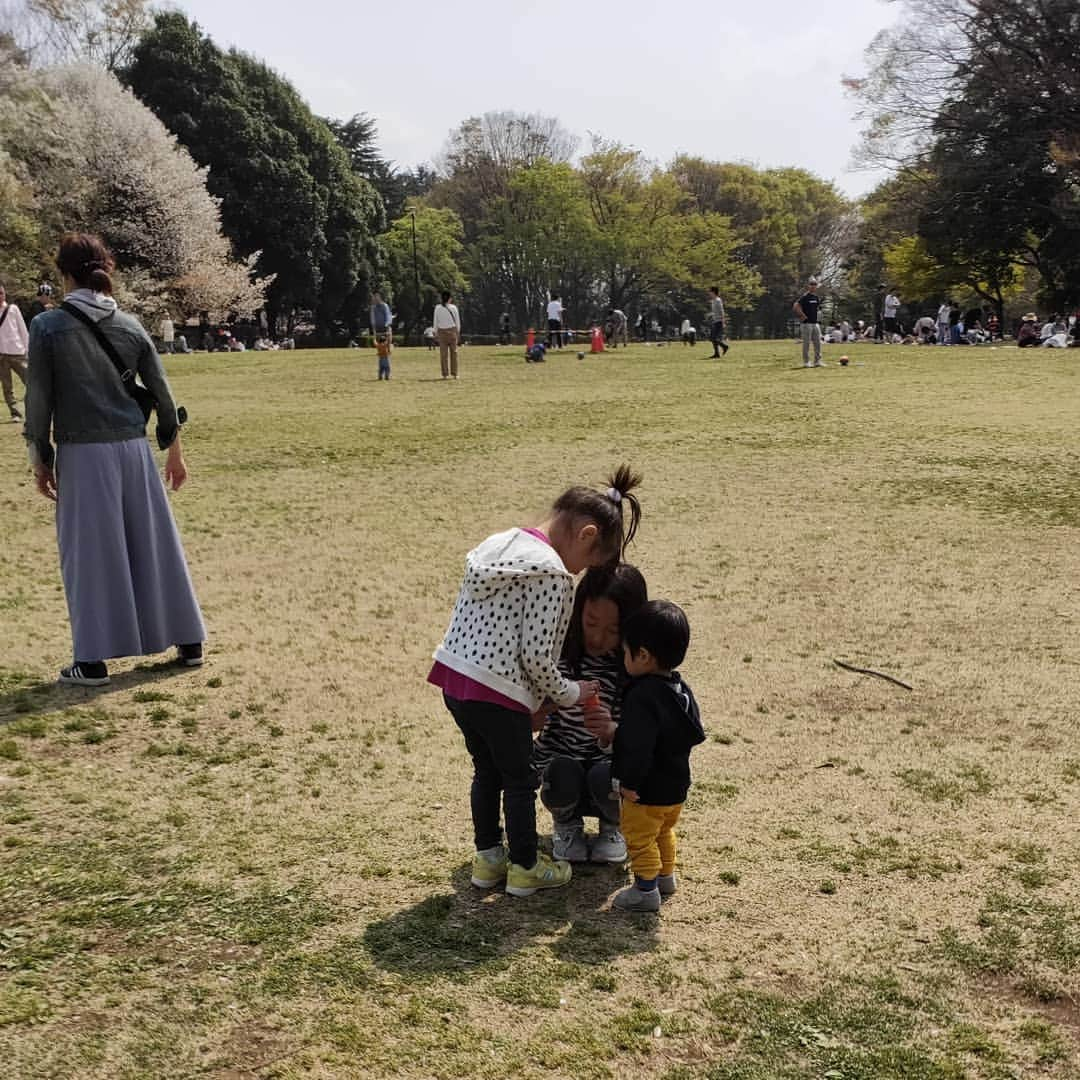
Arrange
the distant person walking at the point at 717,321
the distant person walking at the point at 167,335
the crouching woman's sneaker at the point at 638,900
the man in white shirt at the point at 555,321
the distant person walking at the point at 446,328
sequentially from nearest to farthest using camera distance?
the crouching woman's sneaker at the point at 638,900 → the distant person walking at the point at 446,328 → the distant person walking at the point at 717,321 → the man in white shirt at the point at 555,321 → the distant person walking at the point at 167,335

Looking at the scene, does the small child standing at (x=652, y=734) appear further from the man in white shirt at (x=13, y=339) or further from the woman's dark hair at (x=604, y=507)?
the man in white shirt at (x=13, y=339)

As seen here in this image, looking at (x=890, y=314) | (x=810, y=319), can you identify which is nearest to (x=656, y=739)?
(x=810, y=319)

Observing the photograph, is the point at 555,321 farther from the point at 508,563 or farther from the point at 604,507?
the point at 508,563

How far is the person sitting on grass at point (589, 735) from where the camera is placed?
11.1ft

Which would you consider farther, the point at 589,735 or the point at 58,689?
the point at 58,689

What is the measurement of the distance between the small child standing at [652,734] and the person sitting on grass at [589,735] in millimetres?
202

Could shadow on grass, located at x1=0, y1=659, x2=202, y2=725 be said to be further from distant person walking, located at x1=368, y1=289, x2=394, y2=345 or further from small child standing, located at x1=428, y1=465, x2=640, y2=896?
distant person walking, located at x1=368, y1=289, x2=394, y2=345

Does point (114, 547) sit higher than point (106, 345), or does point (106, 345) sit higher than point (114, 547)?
point (106, 345)

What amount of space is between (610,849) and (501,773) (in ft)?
1.78

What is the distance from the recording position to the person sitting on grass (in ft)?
11.1

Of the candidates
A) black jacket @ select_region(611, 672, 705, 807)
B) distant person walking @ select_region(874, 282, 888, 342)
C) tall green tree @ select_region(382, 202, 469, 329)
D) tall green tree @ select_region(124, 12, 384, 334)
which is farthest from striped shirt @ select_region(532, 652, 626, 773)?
tall green tree @ select_region(382, 202, 469, 329)

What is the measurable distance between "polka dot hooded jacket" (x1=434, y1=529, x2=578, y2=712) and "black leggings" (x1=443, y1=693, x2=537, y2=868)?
84 millimetres

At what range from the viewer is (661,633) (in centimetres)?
310

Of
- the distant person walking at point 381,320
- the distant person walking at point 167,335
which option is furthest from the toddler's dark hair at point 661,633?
the distant person walking at point 167,335
